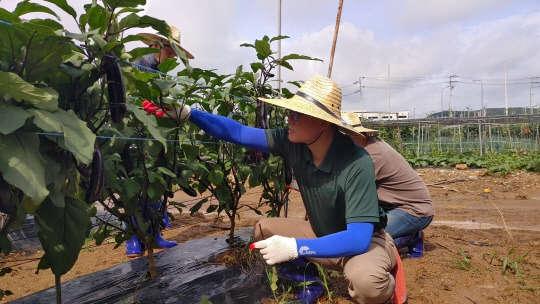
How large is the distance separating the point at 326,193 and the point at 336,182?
0.28 feet

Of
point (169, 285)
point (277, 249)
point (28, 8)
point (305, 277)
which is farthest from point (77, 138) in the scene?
point (305, 277)

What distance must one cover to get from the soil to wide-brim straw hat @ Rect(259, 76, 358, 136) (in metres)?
1.05

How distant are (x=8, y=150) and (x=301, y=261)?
1784mm

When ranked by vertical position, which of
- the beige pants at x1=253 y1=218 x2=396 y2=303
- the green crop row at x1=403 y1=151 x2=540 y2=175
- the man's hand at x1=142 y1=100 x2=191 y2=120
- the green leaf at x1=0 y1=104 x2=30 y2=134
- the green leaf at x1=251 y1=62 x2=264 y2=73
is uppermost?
the green leaf at x1=251 y1=62 x2=264 y2=73

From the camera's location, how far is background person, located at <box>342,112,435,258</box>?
312 centimetres

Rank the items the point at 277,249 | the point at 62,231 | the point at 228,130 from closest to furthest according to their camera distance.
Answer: the point at 62,231
the point at 277,249
the point at 228,130

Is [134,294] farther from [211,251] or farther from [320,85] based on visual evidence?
[320,85]

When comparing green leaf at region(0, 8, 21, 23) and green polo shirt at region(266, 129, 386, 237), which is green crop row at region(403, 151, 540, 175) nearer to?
green polo shirt at region(266, 129, 386, 237)

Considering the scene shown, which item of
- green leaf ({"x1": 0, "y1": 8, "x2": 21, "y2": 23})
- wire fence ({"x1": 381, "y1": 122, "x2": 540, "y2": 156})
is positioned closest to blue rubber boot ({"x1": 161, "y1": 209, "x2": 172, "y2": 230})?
green leaf ({"x1": 0, "y1": 8, "x2": 21, "y2": 23})

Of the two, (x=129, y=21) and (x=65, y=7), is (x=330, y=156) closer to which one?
(x=129, y=21)

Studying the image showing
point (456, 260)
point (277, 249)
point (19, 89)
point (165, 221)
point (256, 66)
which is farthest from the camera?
point (165, 221)

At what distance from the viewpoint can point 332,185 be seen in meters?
2.12

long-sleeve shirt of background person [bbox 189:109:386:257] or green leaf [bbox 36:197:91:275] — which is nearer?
green leaf [bbox 36:197:91:275]

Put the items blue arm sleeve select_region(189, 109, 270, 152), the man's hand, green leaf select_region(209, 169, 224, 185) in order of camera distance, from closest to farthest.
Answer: the man's hand < blue arm sleeve select_region(189, 109, 270, 152) < green leaf select_region(209, 169, 224, 185)
